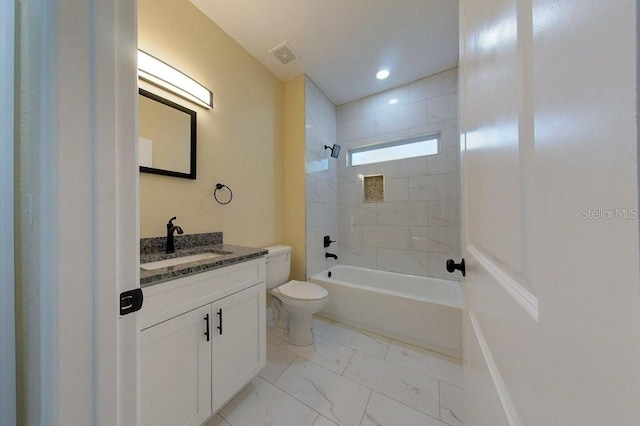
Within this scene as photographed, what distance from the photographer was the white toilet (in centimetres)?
167

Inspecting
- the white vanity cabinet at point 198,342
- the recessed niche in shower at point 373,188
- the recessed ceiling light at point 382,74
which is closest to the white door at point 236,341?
the white vanity cabinet at point 198,342

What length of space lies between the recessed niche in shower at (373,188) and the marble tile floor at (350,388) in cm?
149

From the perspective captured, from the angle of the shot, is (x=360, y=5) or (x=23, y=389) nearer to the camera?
(x=23, y=389)

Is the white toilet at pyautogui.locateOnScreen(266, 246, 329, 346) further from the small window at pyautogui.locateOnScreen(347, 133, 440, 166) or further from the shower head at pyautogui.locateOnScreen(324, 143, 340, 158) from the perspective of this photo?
the small window at pyautogui.locateOnScreen(347, 133, 440, 166)

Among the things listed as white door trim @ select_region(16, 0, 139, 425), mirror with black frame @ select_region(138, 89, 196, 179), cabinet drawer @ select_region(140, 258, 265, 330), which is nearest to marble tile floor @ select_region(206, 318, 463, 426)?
cabinet drawer @ select_region(140, 258, 265, 330)

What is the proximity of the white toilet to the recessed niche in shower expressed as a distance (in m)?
1.23

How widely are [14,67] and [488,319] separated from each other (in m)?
1.16

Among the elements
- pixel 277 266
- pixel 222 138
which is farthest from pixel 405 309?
pixel 222 138

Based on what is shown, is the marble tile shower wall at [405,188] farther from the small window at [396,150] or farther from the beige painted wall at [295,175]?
the beige painted wall at [295,175]

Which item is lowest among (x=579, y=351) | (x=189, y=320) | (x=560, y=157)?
(x=189, y=320)

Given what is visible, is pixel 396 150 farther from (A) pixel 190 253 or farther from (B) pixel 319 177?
(A) pixel 190 253

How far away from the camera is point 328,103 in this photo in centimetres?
268

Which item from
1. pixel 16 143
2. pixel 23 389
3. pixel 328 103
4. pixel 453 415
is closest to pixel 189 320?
pixel 23 389

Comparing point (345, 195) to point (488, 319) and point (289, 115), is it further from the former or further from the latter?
point (488, 319)
